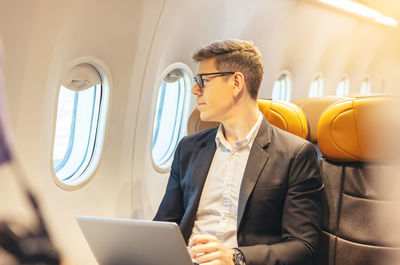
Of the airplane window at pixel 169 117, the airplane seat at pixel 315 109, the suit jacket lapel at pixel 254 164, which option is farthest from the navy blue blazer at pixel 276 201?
the airplane window at pixel 169 117

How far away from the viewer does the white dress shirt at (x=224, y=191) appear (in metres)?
2.22

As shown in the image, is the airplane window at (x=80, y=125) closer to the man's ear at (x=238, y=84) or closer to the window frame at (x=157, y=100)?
the window frame at (x=157, y=100)

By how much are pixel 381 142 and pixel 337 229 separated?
1.88 meters

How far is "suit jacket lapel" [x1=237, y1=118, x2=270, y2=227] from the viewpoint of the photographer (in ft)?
7.10

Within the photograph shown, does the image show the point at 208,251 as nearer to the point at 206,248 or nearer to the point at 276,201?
the point at 206,248

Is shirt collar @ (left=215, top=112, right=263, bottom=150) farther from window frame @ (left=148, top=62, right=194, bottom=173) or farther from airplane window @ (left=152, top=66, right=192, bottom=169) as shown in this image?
airplane window @ (left=152, top=66, right=192, bottom=169)

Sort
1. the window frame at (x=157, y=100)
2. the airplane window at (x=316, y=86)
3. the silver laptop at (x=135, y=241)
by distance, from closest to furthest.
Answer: the silver laptop at (x=135, y=241), the window frame at (x=157, y=100), the airplane window at (x=316, y=86)

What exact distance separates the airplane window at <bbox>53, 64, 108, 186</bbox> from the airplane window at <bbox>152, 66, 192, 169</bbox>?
3.73 feet

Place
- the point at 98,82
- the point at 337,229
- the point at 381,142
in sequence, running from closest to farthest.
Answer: the point at 381,142 → the point at 337,229 → the point at 98,82

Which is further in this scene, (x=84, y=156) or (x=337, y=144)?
(x=84, y=156)

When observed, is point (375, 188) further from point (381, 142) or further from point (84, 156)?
point (84, 156)

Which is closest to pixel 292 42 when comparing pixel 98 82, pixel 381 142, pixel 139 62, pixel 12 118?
pixel 139 62

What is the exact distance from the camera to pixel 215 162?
2395 mm

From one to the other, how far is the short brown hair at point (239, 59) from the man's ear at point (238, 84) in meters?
0.03
